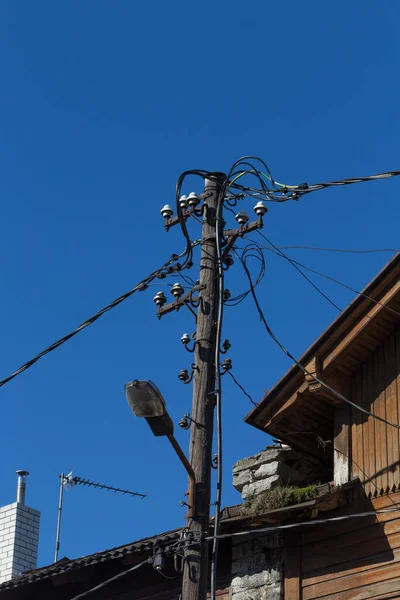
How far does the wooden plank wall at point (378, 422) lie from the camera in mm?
12914

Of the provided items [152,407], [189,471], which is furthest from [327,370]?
[152,407]

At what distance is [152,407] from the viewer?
9.34 m

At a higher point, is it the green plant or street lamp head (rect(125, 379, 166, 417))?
the green plant

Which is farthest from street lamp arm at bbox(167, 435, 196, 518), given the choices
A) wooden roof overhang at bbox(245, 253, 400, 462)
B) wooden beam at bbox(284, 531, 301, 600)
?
wooden roof overhang at bbox(245, 253, 400, 462)

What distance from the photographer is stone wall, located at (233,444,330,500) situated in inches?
541

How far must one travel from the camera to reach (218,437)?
32.6 feet

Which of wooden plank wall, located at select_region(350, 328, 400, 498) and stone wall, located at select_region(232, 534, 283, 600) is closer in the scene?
wooden plank wall, located at select_region(350, 328, 400, 498)

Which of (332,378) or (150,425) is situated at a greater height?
(332,378)

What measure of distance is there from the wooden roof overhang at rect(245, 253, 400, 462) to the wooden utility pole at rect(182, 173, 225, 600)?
335cm

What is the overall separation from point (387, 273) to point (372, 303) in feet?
1.41

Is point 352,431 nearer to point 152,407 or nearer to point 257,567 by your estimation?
point 257,567

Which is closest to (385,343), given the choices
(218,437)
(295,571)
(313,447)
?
(313,447)

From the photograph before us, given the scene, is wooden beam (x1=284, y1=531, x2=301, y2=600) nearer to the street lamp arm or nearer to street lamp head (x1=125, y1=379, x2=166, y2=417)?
the street lamp arm

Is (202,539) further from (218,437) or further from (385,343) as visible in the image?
(385,343)
